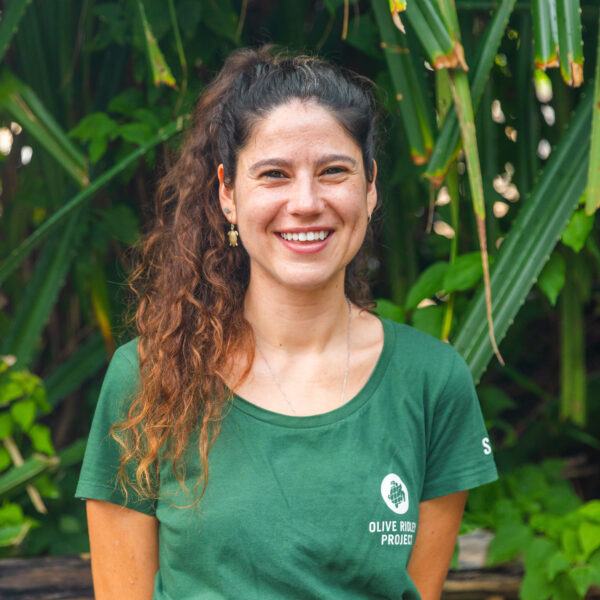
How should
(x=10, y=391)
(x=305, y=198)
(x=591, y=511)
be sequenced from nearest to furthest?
(x=305, y=198)
(x=591, y=511)
(x=10, y=391)

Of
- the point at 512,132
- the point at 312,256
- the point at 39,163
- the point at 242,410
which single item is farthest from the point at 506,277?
the point at 39,163

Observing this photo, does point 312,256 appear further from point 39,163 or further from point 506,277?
point 39,163

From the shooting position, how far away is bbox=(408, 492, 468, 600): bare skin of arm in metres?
1.33

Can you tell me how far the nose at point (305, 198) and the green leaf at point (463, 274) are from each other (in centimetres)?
45

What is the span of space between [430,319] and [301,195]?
520 mm

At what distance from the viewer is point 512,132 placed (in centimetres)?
200

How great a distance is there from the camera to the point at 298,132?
46.5 inches

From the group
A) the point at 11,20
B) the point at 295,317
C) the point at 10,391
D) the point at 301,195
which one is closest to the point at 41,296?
the point at 10,391

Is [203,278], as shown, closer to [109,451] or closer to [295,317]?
[295,317]

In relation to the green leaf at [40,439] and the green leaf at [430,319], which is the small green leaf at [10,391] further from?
the green leaf at [430,319]

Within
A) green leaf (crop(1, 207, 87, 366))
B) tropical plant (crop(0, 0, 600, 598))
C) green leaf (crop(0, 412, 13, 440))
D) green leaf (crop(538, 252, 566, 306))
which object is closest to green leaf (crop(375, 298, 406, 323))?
tropical plant (crop(0, 0, 600, 598))

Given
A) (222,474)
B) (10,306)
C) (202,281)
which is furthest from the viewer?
(10,306)

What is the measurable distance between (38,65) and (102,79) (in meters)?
0.15

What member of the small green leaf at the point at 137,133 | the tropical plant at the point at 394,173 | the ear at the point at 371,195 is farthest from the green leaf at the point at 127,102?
the ear at the point at 371,195
